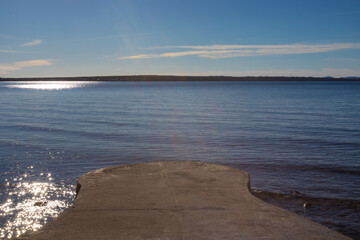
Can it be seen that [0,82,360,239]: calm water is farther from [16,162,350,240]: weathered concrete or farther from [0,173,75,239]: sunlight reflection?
[16,162,350,240]: weathered concrete

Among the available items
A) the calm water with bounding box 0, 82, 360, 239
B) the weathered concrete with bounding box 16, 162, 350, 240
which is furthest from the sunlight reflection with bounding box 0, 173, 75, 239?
the weathered concrete with bounding box 16, 162, 350, 240

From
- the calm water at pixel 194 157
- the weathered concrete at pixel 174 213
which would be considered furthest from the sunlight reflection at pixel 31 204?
the weathered concrete at pixel 174 213

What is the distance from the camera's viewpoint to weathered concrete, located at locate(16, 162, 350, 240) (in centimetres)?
500

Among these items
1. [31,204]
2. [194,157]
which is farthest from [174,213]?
[194,157]

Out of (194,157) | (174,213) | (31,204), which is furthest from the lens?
(194,157)

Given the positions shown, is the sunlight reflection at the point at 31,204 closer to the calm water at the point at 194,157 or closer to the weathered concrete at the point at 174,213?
the calm water at the point at 194,157

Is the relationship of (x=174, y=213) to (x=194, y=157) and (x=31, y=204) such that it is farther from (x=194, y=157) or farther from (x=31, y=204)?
(x=194, y=157)

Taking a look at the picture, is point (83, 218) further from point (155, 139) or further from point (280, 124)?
point (280, 124)

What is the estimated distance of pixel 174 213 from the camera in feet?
18.5

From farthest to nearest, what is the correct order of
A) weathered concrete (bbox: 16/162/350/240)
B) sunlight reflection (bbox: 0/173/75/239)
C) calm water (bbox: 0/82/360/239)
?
calm water (bbox: 0/82/360/239) < sunlight reflection (bbox: 0/173/75/239) < weathered concrete (bbox: 16/162/350/240)

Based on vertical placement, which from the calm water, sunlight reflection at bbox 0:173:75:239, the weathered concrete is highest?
the weathered concrete

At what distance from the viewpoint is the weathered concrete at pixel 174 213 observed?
4996 mm

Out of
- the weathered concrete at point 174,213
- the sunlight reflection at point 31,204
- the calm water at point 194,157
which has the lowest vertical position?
the sunlight reflection at point 31,204

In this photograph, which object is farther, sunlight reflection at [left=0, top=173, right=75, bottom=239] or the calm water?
the calm water
